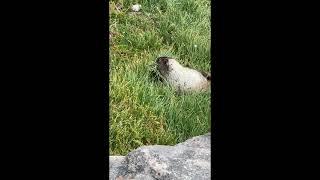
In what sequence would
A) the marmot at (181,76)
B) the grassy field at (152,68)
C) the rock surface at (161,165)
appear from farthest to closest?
the marmot at (181,76)
the grassy field at (152,68)
the rock surface at (161,165)

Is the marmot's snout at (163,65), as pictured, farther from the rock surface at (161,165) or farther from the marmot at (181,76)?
the rock surface at (161,165)

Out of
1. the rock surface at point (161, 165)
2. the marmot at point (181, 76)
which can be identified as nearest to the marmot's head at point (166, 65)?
the marmot at point (181, 76)

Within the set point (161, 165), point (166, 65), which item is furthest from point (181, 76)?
point (161, 165)

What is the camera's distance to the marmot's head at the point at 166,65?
13.7 ft

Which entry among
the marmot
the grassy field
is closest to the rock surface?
the grassy field

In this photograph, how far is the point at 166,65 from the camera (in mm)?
4223

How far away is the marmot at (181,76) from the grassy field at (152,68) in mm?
78

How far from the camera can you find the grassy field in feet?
11.8

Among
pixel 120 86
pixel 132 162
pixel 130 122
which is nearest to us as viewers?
pixel 132 162

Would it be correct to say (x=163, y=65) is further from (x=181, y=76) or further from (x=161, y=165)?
(x=161, y=165)
